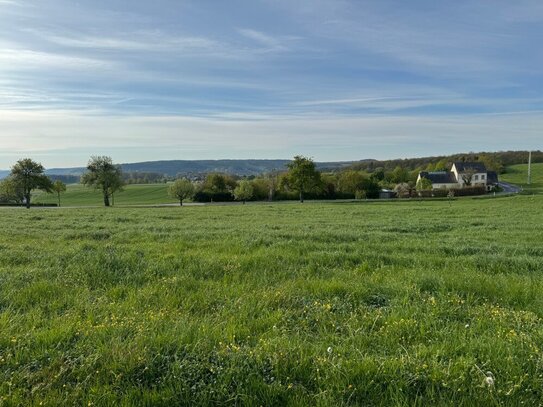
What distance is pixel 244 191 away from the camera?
76.8 m

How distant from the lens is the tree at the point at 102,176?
64.4 metres

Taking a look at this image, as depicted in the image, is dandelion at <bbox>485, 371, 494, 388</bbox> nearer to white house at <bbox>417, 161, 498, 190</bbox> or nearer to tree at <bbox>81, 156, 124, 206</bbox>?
tree at <bbox>81, 156, 124, 206</bbox>

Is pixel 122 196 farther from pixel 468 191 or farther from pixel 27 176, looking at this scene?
pixel 468 191

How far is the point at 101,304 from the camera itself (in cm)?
527

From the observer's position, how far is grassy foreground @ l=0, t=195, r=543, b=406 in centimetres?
322

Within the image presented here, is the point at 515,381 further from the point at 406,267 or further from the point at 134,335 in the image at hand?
the point at 406,267

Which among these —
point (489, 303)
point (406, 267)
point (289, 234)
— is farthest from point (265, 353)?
point (289, 234)

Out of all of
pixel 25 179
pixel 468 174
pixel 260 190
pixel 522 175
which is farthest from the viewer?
pixel 522 175

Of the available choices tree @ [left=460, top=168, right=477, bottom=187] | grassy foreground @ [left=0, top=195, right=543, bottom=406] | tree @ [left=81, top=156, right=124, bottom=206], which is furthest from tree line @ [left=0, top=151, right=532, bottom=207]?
grassy foreground @ [left=0, top=195, right=543, bottom=406]

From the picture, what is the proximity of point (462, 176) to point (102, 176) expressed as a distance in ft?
313

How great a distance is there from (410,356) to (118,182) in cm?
6916

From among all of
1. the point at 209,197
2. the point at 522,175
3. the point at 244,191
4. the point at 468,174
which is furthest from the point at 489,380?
the point at 522,175

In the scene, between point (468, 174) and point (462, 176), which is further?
point (462, 176)

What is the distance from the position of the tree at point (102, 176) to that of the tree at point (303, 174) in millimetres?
31136
